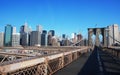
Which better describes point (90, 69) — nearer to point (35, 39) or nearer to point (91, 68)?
point (91, 68)

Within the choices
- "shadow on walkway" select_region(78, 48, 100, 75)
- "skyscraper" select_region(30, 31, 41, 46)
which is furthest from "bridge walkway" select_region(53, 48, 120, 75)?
"skyscraper" select_region(30, 31, 41, 46)

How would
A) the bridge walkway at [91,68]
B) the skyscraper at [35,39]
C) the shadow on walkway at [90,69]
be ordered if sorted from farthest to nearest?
the skyscraper at [35,39]
the bridge walkway at [91,68]
the shadow on walkway at [90,69]

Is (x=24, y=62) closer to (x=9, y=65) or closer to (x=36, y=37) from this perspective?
(x=9, y=65)

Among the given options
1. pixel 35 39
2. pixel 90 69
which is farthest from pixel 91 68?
pixel 35 39

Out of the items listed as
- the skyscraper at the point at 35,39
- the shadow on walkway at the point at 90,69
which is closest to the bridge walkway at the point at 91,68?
the shadow on walkway at the point at 90,69

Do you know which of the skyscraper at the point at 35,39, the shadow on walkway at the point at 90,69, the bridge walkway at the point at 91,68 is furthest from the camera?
the skyscraper at the point at 35,39

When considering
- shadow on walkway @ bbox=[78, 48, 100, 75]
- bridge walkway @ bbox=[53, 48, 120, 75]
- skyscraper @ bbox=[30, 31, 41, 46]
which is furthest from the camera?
skyscraper @ bbox=[30, 31, 41, 46]

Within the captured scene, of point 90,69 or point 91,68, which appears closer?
point 90,69

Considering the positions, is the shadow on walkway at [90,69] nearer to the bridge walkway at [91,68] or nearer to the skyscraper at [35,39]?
the bridge walkway at [91,68]

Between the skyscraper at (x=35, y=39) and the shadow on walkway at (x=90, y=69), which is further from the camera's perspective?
the skyscraper at (x=35, y=39)

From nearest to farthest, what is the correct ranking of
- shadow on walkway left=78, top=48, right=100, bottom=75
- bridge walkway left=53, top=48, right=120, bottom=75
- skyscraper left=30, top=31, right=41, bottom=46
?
shadow on walkway left=78, top=48, right=100, bottom=75 < bridge walkway left=53, top=48, right=120, bottom=75 < skyscraper left=30, top=31, right=41, bottom=46

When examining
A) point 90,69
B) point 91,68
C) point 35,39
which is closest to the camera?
point 90,69

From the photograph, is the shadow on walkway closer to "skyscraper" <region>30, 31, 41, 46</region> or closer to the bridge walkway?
the bridge walkway

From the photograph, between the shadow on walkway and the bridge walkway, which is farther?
the bridge walkway
